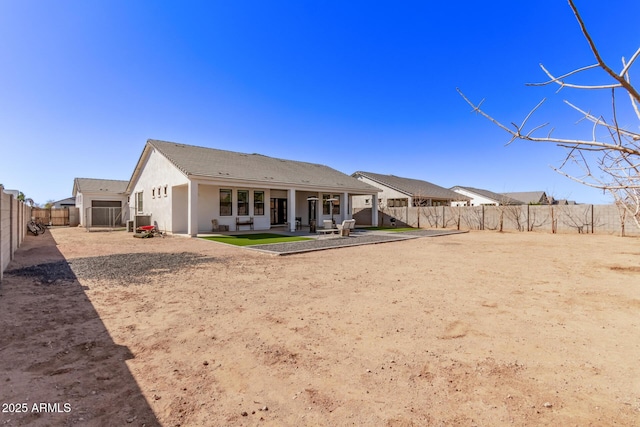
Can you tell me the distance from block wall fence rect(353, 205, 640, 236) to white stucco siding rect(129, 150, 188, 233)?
1826 centimetres

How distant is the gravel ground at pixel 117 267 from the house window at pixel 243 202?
9.18 meters

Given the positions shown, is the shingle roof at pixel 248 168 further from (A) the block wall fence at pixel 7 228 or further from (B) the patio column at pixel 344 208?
(A) the block wall fence at pixel 7 228

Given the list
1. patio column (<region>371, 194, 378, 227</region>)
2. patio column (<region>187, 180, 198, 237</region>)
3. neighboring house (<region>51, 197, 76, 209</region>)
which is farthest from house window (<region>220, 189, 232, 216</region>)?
neighboring house (<region>51, 197, 76, 209</region>)

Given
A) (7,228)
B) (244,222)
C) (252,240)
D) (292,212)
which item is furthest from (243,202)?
(7,228)

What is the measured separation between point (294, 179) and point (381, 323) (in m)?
17.9

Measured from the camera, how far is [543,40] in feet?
8.69

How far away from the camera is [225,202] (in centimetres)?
1928

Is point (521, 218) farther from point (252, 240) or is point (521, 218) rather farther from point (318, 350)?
point (318, 350)

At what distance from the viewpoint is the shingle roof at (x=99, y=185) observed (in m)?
27.8

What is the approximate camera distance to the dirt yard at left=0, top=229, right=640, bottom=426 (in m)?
2.52

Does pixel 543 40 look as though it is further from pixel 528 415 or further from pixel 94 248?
pixel 94 248

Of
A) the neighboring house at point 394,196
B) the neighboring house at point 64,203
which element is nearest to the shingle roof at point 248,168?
the neighboring house at point 394,196

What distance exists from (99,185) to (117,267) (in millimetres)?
26881

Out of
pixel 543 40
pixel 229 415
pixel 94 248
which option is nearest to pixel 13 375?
pixel 229 415
